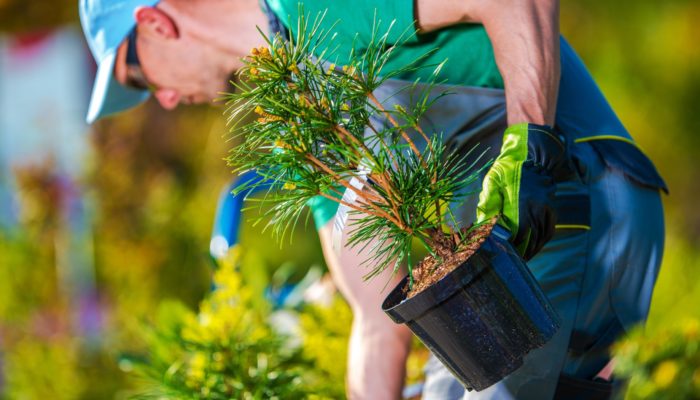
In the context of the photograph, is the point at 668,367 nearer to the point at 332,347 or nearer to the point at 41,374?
the point at 332,347

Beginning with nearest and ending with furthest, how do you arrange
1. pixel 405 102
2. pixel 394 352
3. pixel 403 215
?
pixel 403 215
pixel 405 102
pixel 394 352

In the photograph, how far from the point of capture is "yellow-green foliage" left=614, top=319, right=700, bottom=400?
1633mm

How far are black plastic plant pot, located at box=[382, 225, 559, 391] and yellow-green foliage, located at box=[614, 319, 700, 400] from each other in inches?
24.0

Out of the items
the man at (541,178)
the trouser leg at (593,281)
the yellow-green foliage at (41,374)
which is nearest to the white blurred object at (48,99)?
the yellow-green foliage at (41,374)

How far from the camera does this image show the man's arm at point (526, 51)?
1148 mm

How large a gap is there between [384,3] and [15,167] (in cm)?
374

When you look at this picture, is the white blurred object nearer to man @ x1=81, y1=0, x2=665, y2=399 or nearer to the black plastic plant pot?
man @ x1=81, y1=0, x2=665, y2=399

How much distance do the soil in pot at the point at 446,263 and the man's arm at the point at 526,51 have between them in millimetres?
189

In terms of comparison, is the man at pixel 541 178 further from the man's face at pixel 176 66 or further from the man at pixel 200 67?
the man's face at pixel 176 66

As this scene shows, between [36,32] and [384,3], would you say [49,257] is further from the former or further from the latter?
[384,3]

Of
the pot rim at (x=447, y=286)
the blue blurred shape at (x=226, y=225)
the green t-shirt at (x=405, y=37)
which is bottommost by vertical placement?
the pot rim at (x=447, y=286)

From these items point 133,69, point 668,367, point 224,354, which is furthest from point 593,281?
point 133,69

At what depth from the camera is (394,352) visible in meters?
1.48

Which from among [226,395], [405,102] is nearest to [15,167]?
[226,395]
